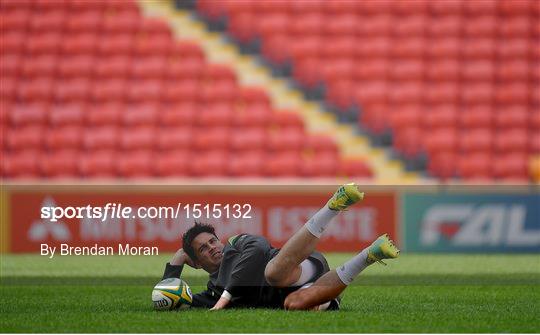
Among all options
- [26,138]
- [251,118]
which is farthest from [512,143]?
[26,138]

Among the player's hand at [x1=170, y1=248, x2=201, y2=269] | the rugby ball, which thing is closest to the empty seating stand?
the player's hand at [x1=170, y1=248, x2=201, y2=269]

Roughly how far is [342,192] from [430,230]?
717 cm

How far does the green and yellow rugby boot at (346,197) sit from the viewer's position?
677 centimetres

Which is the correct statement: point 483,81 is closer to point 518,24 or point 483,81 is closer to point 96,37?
point 518,24

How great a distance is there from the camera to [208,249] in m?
7.43

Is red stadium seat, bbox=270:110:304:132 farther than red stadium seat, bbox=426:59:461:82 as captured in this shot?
No

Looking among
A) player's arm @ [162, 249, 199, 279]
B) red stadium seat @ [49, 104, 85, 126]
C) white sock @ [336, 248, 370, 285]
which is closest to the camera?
white sock @ [336, 248, 370, 285]

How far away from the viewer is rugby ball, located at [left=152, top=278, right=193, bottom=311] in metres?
7.29

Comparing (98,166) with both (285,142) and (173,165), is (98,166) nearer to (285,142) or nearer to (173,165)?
(173,165)

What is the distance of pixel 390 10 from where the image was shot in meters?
17.5

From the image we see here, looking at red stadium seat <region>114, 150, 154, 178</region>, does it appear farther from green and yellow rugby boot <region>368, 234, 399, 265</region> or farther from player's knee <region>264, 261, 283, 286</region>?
green and yellow rugby boot <region>368, 234, 399, 265</region>

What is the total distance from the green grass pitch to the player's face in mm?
422

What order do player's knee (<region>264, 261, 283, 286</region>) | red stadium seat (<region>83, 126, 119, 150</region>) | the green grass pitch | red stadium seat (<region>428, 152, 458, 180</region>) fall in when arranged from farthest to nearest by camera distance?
red stadium seat (<region>83, 126, 119, 150</region>), red stadium seat (<region>428, 152, 458, 180</region>), player's knee (<region>264, 261, 283, 286</region>), the green grass pitch

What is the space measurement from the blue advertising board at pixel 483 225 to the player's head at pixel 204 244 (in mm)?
6648
